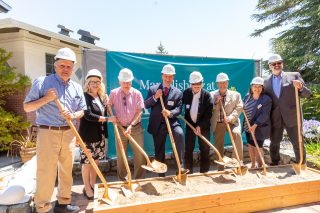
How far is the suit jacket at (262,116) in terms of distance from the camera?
13.4 feet

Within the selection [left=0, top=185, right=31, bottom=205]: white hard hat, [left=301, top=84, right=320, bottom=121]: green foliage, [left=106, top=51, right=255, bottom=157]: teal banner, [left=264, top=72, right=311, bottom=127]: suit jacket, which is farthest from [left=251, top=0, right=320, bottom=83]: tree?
[left=0, top=185, right=31, bottom=205]: white hard hat

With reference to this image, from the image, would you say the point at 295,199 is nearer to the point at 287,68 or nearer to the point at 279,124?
the point at 279,124

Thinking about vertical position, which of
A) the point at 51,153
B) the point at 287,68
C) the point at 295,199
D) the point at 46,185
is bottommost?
A: the point at 295,199

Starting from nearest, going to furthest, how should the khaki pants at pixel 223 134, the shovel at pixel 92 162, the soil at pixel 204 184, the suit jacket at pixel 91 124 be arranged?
1. the shovel at pixel 92 162
2. the soil at pixel 204 184
3. the suit jacket at pixel 91 124
4. the khaki pants at pixel 223 134

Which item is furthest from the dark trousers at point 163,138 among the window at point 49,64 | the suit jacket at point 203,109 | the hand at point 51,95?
the window at point 49,64

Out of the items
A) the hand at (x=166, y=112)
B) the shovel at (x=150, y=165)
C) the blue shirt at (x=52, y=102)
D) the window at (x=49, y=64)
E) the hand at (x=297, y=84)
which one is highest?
the window at (x=49, y=64)

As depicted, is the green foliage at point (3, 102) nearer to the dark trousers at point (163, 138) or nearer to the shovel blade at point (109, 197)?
the dark trousers at point (163, 138)

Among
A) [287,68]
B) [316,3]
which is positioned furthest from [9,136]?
[316,3]

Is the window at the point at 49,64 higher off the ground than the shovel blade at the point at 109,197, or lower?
higher

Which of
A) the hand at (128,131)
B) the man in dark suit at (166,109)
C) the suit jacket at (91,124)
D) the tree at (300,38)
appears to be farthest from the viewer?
the tree at (300,38)

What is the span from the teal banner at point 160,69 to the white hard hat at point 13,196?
1.95 meters

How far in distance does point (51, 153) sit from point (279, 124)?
335cm

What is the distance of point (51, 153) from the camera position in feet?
9.36

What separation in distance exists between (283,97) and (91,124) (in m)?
2.92
